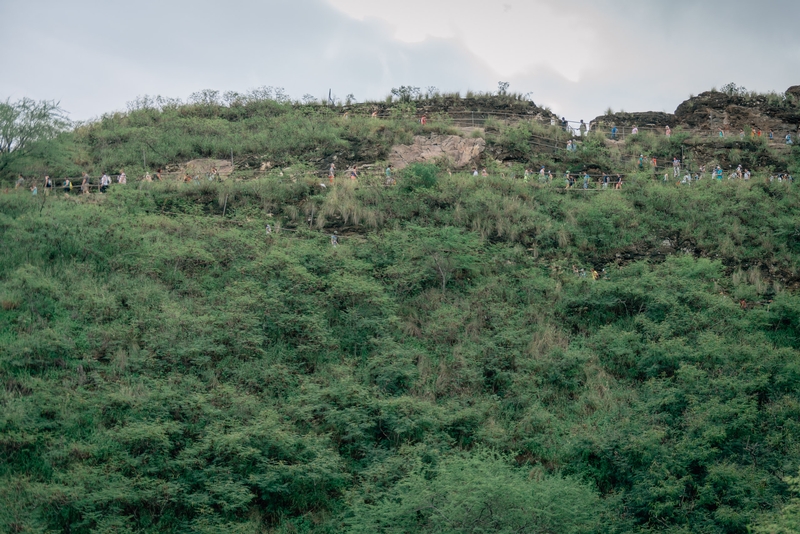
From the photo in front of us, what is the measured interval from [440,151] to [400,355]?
545 inches

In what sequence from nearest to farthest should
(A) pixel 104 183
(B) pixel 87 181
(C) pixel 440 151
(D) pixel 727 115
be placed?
(A) pixel 104 183 < (B) pixel 87 181 < (C) pixel 440 151 < (D) pixel 727 115

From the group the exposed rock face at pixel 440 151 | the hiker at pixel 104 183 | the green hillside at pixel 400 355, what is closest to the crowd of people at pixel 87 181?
the hiker at pixel 104 183

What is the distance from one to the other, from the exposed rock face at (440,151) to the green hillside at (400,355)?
6.96ft

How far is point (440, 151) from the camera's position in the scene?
101 feet

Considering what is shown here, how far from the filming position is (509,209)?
25109mm

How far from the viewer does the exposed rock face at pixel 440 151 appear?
30094 mm

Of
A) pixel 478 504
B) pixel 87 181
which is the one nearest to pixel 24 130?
pixel 87 181

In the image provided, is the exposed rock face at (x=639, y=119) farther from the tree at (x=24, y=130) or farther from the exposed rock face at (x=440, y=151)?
the tree at (x=24, y=130)

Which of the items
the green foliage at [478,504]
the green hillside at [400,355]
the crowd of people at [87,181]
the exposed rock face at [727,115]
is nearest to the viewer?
the green foliage at [478,504]

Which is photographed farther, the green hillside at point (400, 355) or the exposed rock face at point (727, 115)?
the exposed rock face at point (727, 115)

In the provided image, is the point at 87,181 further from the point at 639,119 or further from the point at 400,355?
the point at 639,119

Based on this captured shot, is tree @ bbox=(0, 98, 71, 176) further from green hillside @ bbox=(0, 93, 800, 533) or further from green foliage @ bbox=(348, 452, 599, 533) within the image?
green foliage @ bbox=(348, 452, 599, 533)

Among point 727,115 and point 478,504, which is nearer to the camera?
point 478,504

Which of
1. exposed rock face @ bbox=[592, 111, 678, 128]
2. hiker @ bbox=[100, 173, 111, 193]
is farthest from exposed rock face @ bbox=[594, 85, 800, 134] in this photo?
hiker @ bbox=[100, 173, 111, 193]
